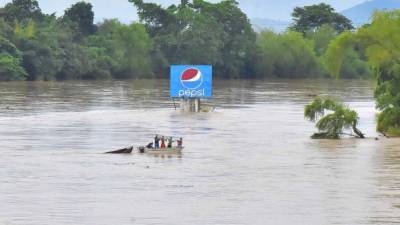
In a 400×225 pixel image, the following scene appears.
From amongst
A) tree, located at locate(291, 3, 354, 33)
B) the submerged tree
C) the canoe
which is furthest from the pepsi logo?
tree, located at locate(291, 3, 354, 33)

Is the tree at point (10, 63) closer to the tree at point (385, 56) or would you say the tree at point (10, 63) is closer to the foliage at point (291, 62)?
the foliage at point (291, 62)

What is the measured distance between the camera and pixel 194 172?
4294 cm

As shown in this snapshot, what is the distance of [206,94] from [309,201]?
154ft

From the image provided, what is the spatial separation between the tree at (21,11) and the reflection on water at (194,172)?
84.9 meters

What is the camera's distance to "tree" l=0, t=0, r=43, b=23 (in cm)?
16012

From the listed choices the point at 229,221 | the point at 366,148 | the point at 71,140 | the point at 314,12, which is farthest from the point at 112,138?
the point at 314,12

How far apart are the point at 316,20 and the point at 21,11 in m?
56.7

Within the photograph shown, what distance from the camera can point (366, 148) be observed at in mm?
52312

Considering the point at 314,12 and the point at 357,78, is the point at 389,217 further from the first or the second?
the point at 314,12

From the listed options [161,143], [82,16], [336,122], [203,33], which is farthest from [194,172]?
[82,16]

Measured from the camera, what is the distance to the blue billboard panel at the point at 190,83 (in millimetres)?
81875

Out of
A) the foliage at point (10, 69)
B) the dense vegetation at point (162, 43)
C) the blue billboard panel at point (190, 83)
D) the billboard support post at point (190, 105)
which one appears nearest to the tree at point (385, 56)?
the billboard support post at point (190, 105)

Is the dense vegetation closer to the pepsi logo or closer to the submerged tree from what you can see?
the pepsi logo

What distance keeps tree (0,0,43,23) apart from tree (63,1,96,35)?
5.09 meters
